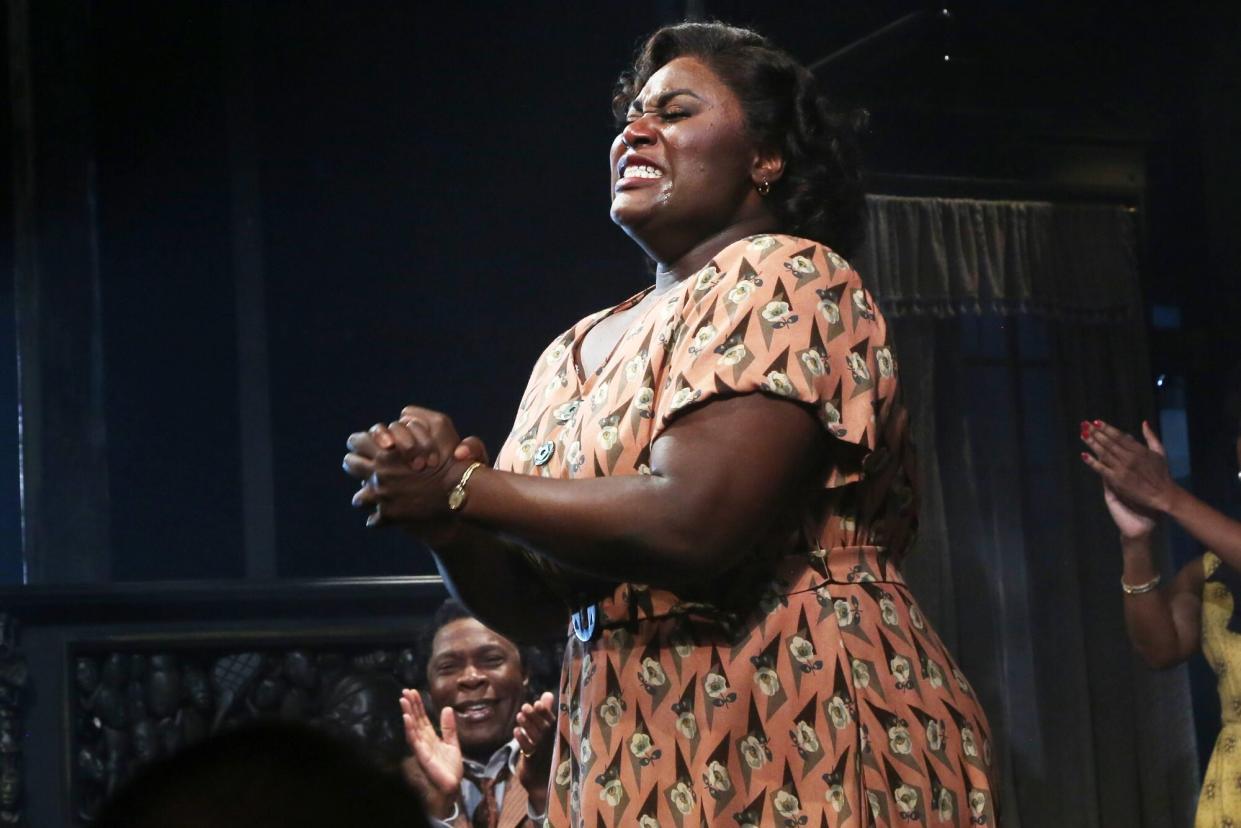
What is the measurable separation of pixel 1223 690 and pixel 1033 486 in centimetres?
101

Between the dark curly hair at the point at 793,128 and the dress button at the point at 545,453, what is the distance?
1.26ft

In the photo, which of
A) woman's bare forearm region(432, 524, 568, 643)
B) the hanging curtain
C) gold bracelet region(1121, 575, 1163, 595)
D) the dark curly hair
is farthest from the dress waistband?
the hanging curtain

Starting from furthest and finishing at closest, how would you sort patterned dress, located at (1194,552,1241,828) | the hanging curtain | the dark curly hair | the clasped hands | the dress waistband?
1. the hanging curtain
2. patterned dress, located at (1194,552,1241,828)
3. the dark curly hair
4. the dress waistband
5. the clasped hands

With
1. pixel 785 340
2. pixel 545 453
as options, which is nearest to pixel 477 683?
pixel 545 453

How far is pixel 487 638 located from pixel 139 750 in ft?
2.79

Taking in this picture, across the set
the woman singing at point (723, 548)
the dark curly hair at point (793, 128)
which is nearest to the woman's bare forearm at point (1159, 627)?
the dark curly hair at point (793, 128)

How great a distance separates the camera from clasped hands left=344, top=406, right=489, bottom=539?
1.62m

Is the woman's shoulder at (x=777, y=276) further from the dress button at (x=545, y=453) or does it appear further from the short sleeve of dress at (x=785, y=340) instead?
the dress button at (x=545, y=453)

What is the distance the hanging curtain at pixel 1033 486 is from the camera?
4926mm

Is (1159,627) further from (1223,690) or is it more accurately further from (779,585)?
(779,585)

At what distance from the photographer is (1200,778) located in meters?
5.02

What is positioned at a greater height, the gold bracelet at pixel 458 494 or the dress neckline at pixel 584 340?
the dress neckline at pixel 584 340

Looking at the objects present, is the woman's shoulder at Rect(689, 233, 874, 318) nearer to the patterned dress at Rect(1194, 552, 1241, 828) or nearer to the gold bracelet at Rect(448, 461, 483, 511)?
the gold bracelet at Rect(448, 461, 483, 511)

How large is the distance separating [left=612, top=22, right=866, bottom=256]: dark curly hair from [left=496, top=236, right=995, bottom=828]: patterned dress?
0.20 meters
